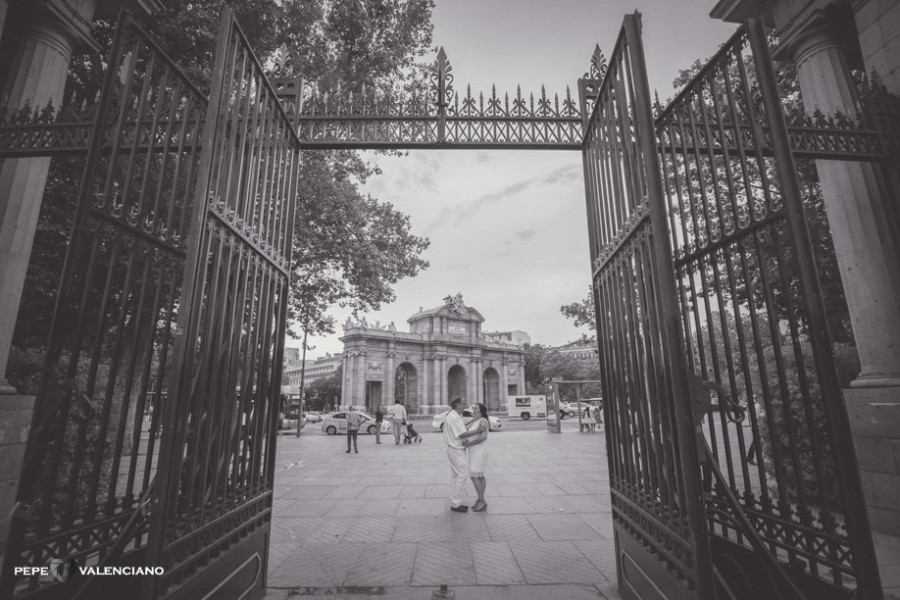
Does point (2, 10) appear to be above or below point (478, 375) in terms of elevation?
above

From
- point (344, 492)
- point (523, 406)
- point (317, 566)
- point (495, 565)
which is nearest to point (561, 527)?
point (495, 565)

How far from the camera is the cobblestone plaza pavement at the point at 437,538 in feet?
13.1

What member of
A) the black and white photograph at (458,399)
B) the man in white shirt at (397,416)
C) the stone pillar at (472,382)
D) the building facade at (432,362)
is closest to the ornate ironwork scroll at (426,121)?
the black and white photograph at (458,399)

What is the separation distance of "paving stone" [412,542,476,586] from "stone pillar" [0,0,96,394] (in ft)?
14.8

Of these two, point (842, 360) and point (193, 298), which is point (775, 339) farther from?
point (842, 360)

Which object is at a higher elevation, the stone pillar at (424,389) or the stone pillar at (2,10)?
the stone pillar at (2,10)

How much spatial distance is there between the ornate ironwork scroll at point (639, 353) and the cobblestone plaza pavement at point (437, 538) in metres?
0.93

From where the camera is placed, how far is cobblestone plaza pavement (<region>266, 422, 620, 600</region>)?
398 centimetres

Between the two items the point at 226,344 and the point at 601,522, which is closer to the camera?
the point at 226,344

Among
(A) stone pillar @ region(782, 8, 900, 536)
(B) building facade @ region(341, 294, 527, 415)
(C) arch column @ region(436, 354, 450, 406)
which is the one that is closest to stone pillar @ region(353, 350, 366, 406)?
(B) building facade @ region(341, 294, 527, 415)

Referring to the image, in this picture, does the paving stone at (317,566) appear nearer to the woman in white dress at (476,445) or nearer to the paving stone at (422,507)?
the paving stone at (422,507)

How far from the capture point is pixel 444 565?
14.8 ft

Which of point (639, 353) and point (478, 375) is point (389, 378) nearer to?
point (478, 375)

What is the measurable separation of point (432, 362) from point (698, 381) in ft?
161
